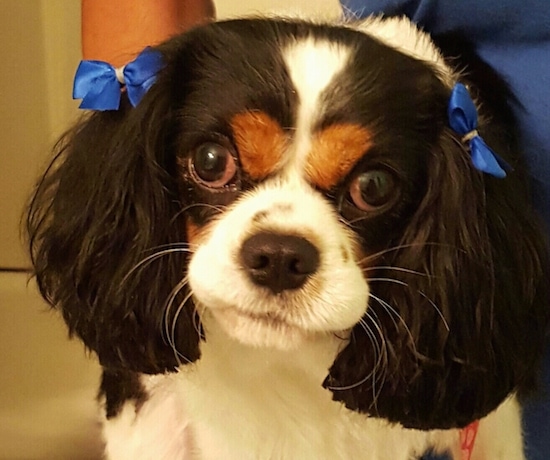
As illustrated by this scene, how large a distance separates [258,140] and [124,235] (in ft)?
0.53

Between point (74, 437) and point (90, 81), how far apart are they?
71 centimetres

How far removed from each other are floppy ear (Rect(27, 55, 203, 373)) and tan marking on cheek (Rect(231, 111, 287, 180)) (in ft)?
0.28

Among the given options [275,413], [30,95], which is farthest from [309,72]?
[30,95]

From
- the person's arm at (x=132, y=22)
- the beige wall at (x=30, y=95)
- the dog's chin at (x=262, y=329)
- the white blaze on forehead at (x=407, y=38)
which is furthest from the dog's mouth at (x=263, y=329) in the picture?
the beige wall at (x=30, y=95)

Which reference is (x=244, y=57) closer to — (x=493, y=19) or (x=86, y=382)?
(x=493, y=19)

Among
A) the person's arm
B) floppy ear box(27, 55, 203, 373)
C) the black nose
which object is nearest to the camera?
the black nose

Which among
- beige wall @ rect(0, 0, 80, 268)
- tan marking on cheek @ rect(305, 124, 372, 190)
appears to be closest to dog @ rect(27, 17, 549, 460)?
tan marking on cheek @ rect(305, 124, 372, 190)

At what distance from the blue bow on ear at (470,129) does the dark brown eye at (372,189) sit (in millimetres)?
69

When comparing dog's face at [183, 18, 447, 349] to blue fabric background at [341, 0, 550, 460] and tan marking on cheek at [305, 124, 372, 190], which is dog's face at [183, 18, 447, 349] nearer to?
tan marking on cheek at [305, 124, 372, 190]

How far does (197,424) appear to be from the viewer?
906 mm

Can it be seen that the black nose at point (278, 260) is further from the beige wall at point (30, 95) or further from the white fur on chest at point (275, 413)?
the beige wall at point (30, 95)

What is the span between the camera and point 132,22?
0.98 meters

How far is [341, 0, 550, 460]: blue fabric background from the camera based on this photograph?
0.80m

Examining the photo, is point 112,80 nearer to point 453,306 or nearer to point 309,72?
point 309,72
